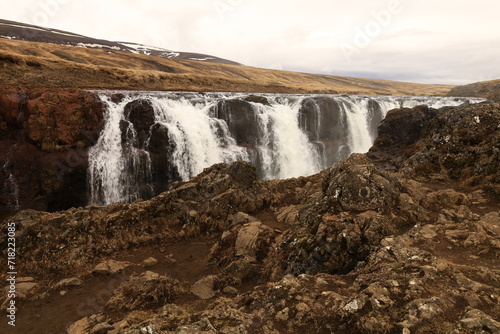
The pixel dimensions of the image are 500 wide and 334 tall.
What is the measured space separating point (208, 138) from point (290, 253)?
16611 mm

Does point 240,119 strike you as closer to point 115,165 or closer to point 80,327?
point 115,165

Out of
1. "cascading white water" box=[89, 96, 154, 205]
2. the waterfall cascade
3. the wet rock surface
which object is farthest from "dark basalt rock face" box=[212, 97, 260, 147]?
the wet rock surface

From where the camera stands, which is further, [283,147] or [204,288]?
[283,147]

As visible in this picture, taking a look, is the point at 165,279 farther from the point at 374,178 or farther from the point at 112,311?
the point at 374,178

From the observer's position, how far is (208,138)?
2244 centimetres

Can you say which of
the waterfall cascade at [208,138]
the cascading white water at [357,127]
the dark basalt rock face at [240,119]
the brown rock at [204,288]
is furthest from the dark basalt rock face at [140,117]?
the cascading white water at [357,127]

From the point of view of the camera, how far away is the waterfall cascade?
19297 millimetres

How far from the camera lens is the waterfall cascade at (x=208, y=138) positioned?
1930 cm

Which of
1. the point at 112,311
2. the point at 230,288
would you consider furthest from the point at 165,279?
the point at 230,288

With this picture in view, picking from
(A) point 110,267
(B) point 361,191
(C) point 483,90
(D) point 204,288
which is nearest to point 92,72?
(A) point 110,267

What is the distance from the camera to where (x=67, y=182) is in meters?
18.4

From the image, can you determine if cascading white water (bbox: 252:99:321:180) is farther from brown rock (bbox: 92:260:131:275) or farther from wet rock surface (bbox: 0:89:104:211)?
brown rock (bbox: 92:260:131:275)

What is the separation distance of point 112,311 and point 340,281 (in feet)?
18.7

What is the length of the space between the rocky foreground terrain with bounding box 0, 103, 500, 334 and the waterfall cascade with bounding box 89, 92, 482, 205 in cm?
819
